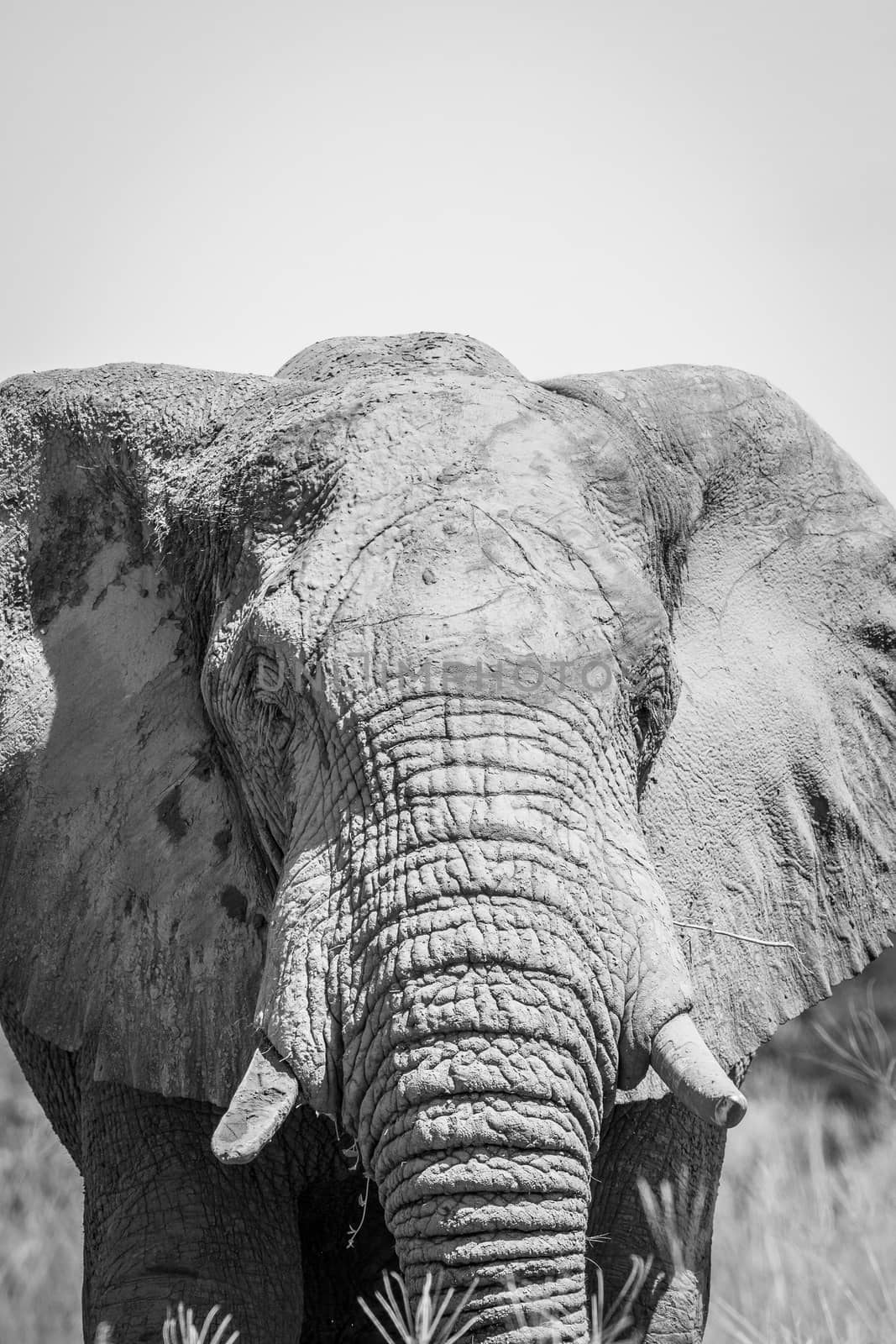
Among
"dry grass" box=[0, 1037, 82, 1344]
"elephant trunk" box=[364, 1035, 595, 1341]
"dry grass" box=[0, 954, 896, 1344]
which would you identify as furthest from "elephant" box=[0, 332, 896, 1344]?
"dry grass" box=[0, 1037, 82, 1344]

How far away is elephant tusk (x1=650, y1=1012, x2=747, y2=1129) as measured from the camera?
2.82 metres

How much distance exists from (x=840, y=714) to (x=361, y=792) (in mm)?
1541

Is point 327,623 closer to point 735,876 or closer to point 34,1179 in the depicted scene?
point 735,876

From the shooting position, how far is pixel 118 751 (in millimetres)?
4004

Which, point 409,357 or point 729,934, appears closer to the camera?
point 729,934

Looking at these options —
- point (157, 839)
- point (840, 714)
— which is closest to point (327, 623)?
point (157, 839)

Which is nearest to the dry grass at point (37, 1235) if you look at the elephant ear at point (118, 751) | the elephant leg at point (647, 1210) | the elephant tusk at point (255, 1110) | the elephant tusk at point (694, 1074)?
the elephant ear at point (118, 751)

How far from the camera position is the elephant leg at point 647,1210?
387 centimetres

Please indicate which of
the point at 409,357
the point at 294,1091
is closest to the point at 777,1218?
the point at 294,1091

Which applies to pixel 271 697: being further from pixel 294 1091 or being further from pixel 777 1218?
pixel 777 1218

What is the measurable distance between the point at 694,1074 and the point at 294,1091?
2.15 feet

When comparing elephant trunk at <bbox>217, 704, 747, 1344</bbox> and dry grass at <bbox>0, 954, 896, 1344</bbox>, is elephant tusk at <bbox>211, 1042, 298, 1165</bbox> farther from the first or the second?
dry grass at <bbox>0, 954, 896, 1344</bbox>

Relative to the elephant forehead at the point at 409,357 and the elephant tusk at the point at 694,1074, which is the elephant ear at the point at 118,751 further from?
the elephant tusk at the point at 694,1074

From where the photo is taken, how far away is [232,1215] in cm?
376
